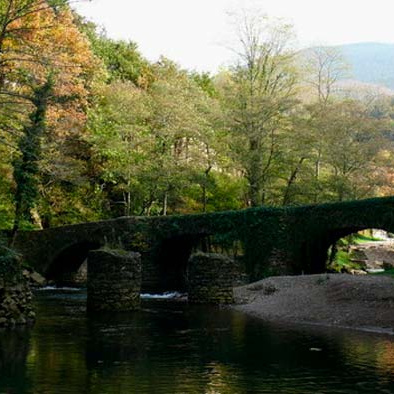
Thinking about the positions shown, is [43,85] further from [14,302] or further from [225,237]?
[14,302]

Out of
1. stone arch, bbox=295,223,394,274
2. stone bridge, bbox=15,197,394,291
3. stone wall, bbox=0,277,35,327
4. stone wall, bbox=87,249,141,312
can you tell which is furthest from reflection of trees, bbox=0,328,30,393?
stone arch, bbox=295,223,394,274

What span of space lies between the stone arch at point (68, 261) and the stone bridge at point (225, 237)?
0.26 ft

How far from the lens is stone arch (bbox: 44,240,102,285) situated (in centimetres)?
4069

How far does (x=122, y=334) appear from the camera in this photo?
1786 cm

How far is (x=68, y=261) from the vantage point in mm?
43531

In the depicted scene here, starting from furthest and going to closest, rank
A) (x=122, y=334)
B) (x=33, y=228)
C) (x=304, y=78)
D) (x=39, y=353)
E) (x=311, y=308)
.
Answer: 1. (x=304, y=78)
2. (x=33, y=228)
3. (x=311, y=308)
4. (x=122, y=334)
5. (x=39, y=353)

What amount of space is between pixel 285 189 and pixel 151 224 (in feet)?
30.7

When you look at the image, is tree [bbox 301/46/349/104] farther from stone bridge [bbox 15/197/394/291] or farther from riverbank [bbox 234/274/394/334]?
riverbank [bbox 234/274/394/334]

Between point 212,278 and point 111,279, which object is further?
point 212,278

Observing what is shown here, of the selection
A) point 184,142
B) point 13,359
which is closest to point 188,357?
point 13,359

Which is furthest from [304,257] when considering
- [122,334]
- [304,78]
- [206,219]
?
[304,78]

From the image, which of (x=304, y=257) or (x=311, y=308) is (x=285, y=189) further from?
(x=311, y=308)

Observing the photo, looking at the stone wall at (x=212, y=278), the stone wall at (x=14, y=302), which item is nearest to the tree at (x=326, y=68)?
the stone wall at (x=212, y=278)

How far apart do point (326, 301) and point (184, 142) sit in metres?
26.3
